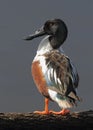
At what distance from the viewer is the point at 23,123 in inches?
59.5

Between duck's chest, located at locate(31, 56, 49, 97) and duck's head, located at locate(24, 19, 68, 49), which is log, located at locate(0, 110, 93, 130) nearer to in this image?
duck's chest, located at locate(31, 56, 49, 97)

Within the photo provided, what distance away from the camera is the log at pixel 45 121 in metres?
1.49

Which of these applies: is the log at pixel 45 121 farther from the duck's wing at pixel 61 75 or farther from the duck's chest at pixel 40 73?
the duck's chest at pixel 40 73

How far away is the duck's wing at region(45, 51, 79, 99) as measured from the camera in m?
1.81

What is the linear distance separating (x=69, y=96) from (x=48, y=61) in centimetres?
20

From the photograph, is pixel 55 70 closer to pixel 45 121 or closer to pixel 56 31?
pixel 56 31

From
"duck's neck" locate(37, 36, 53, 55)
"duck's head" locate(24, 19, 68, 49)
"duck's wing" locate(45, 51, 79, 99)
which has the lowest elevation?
"duck's wing" locate(45, 51, 79, 99)

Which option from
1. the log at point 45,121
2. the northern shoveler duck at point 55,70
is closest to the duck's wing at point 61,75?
the northern shoveler duck at point 55,70

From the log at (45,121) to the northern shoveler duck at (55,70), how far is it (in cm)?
9

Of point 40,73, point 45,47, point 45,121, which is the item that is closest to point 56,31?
point 45,47

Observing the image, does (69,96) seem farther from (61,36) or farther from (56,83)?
(61,36)

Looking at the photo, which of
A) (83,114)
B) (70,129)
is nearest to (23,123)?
(70,129)

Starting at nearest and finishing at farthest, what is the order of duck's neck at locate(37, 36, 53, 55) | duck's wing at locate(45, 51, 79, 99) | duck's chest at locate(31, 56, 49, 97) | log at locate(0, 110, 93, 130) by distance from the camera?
log at locate(0, 110, 93, 130), duck's wing at locate(45, 51, 79, 99), duck's chest at locate(31, 56, 49, 97), duck's neck at locate(37, 36, 53, 55)

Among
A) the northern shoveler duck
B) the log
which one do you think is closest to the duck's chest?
the northern shoveler duck
